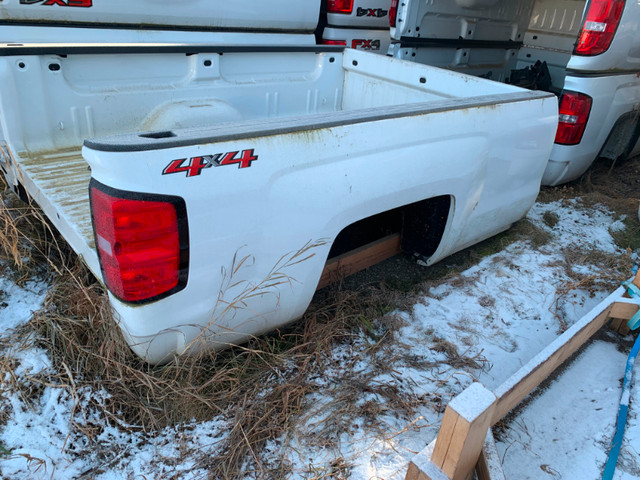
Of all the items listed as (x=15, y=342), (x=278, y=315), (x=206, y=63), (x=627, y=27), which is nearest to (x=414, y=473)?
(x=278, y=315)

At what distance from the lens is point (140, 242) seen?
1.77 meters

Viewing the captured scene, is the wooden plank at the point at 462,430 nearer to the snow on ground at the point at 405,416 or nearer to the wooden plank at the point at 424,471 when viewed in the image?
the wooden plank at the point at 424,471

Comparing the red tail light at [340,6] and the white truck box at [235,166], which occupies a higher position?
the red tail light at [340,6]

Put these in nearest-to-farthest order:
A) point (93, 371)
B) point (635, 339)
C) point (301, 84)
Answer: point (93, 371)
point (635, 339)
point (301, 84)

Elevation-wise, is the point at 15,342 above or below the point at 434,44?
below

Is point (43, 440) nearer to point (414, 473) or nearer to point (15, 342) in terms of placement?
point (15, 342)

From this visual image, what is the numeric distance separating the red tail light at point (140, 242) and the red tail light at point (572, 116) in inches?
147

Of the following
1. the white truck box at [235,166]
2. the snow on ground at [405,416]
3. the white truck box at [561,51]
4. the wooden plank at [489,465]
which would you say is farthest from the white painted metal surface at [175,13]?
the wooden plank at [489,465]

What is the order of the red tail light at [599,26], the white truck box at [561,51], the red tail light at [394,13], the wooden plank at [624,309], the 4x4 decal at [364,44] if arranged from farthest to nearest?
1. the 4x4 decal at [364,44]
2. the red tail light at [394,13]
3. the white truck box at [561,51]
4. the red tail light at [599,26]
5. the wooden plank at [624,309]

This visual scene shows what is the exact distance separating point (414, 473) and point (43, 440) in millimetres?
1424

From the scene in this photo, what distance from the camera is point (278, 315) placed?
2.36 meters

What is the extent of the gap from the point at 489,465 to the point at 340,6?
4960mm

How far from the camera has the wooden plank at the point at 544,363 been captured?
1945 mm

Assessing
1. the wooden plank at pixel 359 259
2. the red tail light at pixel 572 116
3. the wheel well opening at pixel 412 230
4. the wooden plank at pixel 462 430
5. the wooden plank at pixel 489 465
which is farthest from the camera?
the red tail light at pixel 572 116
